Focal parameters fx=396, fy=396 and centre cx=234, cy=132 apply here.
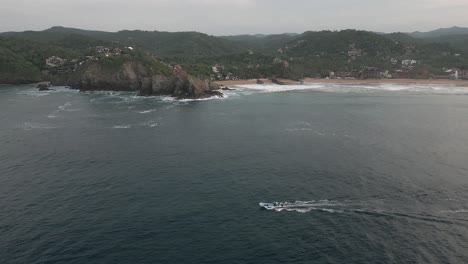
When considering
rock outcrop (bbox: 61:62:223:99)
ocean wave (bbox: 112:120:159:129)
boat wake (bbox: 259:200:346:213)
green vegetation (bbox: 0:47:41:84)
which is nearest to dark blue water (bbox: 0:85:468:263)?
boat wake (bbox: 259:200:346:213)

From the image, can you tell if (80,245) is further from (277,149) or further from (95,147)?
(277,149)

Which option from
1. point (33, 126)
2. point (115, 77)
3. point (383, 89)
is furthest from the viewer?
point (383, 89)

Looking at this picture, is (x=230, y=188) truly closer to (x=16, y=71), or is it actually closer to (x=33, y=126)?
(x=33, y=126)

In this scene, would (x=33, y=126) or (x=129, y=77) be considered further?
(x=129, y=77)

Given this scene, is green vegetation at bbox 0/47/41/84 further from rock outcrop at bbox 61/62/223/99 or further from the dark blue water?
the dark blue water

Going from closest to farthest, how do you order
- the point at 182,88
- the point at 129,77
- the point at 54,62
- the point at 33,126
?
the point at 33,126 < the point at 182,88 < the point at 129,77 < the point at 54,62

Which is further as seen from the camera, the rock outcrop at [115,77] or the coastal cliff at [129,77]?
the rock outcrop at [115,77]

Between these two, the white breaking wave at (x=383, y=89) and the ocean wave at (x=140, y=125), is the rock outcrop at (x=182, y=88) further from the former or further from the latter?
the ocean wave at (x=140, y=125)

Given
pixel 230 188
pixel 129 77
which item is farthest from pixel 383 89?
pixel 230 188

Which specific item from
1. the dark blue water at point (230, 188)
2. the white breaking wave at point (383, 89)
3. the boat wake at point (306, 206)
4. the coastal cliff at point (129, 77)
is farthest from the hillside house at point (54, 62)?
the boat wake at point (306, 206)
